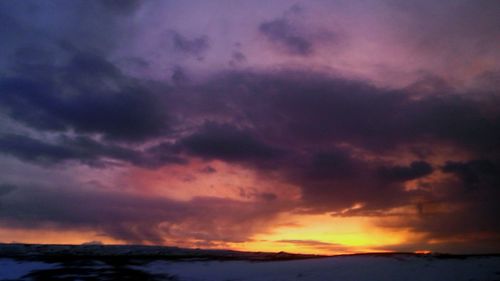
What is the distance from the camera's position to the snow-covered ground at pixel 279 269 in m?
10.3

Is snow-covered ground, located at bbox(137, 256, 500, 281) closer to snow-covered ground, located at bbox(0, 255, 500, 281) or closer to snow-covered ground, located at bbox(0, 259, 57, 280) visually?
snow-covered ground, located at bbox(0, 255, 500, 281)

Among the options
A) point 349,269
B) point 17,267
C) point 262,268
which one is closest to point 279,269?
point 262,268

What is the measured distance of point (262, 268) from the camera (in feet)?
42.7

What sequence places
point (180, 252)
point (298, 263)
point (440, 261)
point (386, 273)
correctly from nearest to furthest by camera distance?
point (386, 273) < point (440, 261) < point (298, 263) < point (180, 252)

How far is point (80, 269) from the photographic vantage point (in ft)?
45.0

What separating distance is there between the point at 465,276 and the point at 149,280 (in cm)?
841

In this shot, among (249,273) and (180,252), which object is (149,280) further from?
(180,252)

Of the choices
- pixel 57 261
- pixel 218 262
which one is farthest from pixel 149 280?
pixel 57 261

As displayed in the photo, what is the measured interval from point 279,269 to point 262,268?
70 centimetres

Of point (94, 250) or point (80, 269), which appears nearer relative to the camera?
point (80, 269)

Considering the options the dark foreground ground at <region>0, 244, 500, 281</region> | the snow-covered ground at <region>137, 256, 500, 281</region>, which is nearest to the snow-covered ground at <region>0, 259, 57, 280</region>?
the dark foreground ground at <region>0, 244, 500, 281</region>

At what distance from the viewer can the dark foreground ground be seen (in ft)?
33.9

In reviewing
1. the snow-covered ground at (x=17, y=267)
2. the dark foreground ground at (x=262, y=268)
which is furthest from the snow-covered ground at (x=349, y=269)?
the snow-covered ground at (x=17, y=267)

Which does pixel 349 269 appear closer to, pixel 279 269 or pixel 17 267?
pixel 279 269
